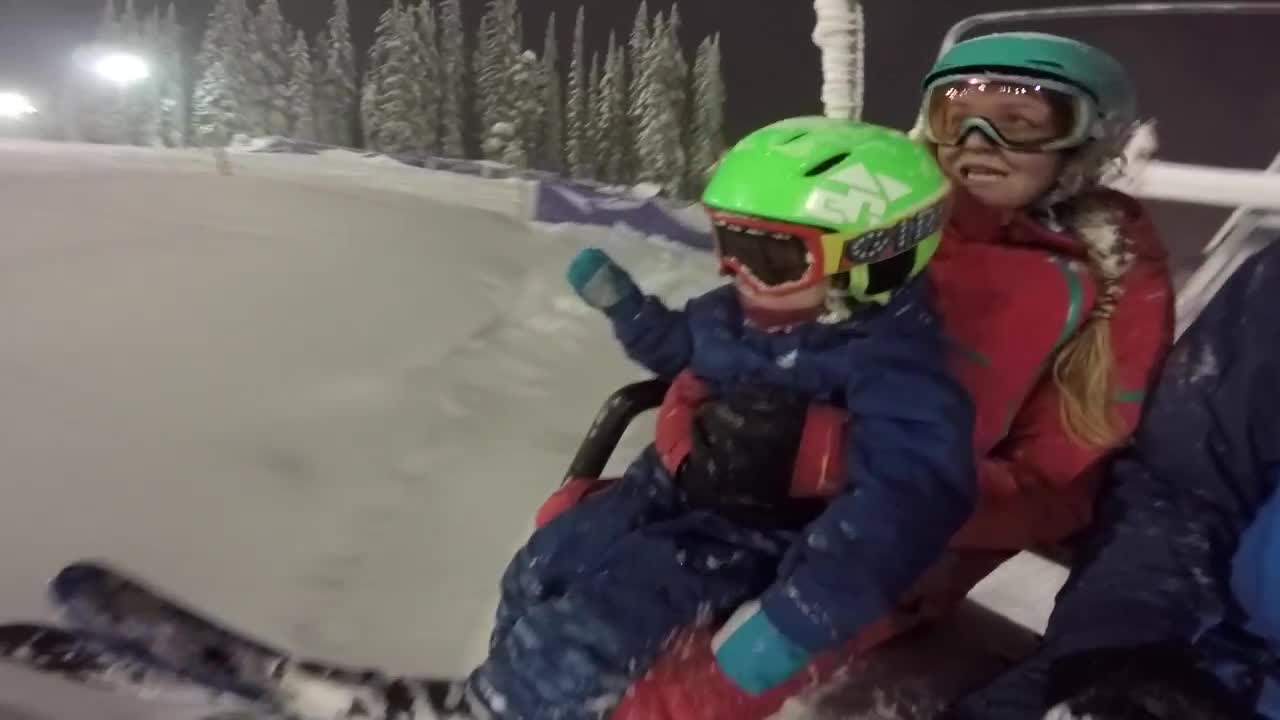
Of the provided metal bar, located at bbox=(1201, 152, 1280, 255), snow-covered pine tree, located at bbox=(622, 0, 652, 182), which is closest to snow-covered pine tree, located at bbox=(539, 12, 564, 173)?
snow-covered pine tree, located at bbox=(622, 0, 652, 182)

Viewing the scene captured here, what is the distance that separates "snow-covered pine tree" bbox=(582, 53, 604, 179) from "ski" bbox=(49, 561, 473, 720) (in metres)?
2.64

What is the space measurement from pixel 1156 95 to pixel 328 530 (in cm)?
168

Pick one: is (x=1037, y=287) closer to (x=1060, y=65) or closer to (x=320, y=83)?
(x=1060, y=65)

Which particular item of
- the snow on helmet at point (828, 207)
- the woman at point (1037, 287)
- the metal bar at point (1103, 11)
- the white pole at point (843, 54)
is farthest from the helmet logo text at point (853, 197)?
the white pole at point (843, 54)

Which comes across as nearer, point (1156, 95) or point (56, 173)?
point (1156, 95)

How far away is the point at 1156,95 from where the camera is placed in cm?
189

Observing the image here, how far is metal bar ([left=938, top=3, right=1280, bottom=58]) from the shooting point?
1.83 metres

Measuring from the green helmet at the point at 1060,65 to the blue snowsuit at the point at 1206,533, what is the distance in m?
0.36

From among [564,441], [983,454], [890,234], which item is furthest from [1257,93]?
[564,441]

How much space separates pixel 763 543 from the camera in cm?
115

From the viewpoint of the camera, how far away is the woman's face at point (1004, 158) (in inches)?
52.6

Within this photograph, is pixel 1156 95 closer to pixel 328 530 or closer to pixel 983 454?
pixel 983 454

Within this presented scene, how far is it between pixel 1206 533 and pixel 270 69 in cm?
371

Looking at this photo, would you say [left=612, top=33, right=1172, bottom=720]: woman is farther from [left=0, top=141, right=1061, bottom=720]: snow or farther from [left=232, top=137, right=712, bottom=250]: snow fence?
[left=232, top=137, right=712, bottom=250]: snow fence
